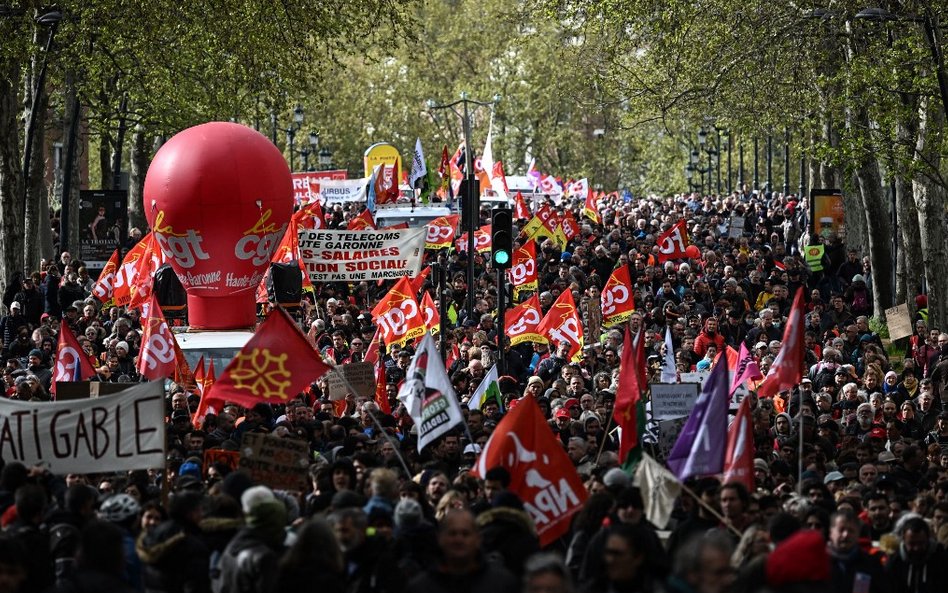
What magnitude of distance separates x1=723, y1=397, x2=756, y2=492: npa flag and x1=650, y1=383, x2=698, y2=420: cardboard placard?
4087 mm

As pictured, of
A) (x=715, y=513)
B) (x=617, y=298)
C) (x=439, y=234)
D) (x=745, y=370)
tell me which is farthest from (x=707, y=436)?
(x=439, y=234)

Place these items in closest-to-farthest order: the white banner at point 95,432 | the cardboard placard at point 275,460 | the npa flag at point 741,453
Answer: the white banner at point 95,432 → the cardboard placard at point 275,460 → the npa flag at point 741,453

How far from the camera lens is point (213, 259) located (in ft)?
74.6

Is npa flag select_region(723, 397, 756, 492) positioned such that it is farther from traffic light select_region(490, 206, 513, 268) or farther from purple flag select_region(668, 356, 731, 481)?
traffic light select_region(490, 206, 513, 268)

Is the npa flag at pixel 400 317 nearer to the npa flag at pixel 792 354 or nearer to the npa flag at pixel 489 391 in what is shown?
the npa flag at pixel 489 391

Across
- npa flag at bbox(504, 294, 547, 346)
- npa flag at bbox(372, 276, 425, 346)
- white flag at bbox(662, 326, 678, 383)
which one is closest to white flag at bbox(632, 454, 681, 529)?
white flag at bbox(662, 326, 678, 383)

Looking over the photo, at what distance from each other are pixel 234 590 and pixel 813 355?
1471 centimetres

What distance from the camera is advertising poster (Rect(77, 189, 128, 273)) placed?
33156mm

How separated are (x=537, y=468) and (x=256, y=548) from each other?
9.26 feet

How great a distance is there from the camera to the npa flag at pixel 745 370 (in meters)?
18.8

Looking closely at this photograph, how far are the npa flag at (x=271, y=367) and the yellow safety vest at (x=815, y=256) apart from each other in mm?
19088

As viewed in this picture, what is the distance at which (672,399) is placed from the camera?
53.1ft

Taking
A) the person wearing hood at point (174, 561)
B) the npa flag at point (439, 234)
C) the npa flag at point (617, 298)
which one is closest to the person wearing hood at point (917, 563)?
the person wearing hood at point (174, 561)

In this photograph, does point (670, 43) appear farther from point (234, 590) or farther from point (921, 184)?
point (234, 590)
